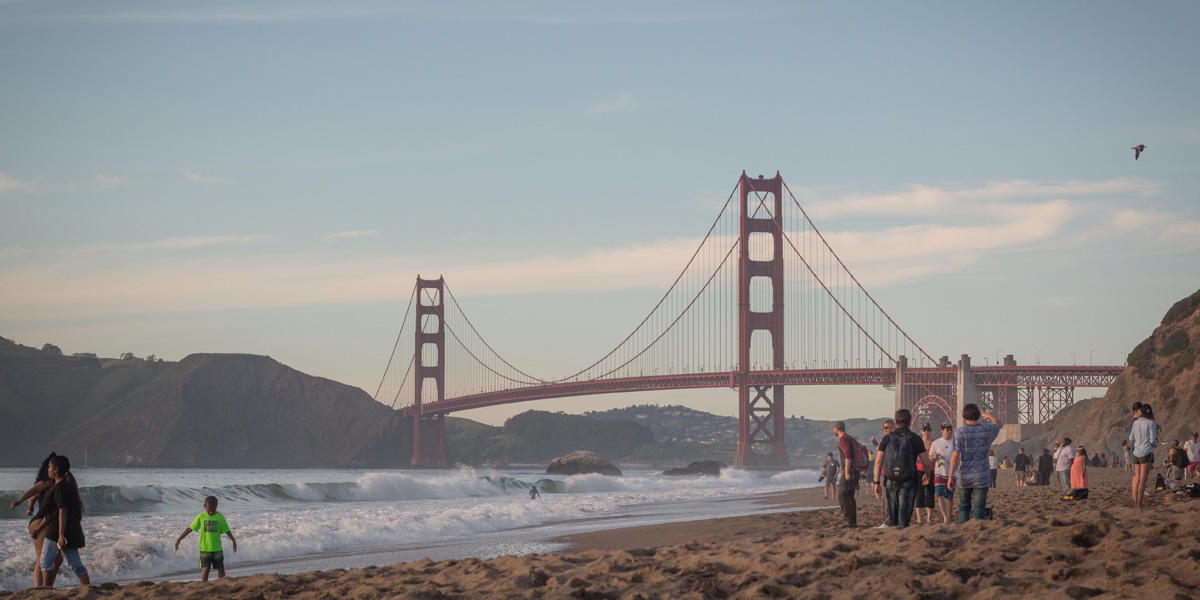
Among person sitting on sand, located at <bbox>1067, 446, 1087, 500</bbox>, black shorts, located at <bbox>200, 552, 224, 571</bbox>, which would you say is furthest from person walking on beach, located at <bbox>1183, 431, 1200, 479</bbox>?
black shorts, located at <bbox>200, 552, 224, 571</bbox>

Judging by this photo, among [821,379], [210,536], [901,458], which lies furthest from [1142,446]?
[821,379]

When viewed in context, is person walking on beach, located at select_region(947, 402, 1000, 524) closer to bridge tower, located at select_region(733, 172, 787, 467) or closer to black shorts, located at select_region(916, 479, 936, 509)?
black shorts, located at select_region(916, 479, 936, 509)

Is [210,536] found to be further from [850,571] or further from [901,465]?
[901,465]

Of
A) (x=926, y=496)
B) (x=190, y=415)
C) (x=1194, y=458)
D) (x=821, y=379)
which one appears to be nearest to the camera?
(x=926, y=496)

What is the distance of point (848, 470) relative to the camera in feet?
49.6

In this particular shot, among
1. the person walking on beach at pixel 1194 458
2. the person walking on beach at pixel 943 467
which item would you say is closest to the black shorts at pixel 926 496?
the person walking on beach at pixel 943 467

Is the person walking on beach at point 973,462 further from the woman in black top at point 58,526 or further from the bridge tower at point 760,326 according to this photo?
the bridge tower at point 760,326

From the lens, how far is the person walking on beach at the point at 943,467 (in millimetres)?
13602

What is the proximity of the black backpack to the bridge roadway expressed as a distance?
56.0m

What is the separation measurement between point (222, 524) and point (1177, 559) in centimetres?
854

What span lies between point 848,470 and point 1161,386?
33.0m

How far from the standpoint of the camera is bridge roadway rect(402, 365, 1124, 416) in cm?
6488

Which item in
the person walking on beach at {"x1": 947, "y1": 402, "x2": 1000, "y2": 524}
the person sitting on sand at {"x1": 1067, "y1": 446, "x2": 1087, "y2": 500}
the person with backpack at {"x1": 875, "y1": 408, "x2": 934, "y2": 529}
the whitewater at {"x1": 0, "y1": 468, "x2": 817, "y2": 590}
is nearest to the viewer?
the person walking on beach at {"x1": 947, "y1": 402, "x2": 1000, "y2": 524}

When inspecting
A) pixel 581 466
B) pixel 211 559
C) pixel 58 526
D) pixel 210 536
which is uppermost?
pixel 58 526
